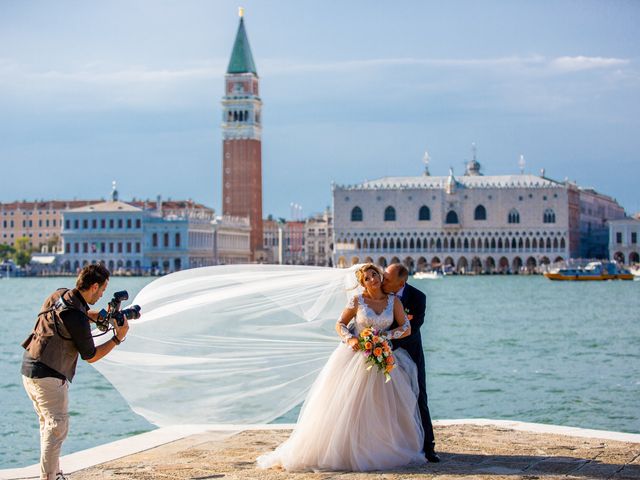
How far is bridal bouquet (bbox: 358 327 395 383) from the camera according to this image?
609 centimetres

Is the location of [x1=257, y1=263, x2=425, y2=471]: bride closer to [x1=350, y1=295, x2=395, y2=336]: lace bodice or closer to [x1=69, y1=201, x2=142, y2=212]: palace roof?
[x1=350, y1=295, x2=395, y2=336]: lace bodice

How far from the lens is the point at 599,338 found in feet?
79.8

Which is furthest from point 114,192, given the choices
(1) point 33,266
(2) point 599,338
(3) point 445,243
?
(2) point 599,338

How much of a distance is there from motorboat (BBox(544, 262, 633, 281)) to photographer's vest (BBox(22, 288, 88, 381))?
70.7 metres

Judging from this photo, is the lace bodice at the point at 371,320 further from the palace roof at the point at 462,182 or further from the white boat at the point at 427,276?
the palace roof at the point at 462,182

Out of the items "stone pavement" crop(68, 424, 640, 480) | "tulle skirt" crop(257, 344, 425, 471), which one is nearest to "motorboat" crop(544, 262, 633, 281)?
"stone pavement" crop(68, 424, 640, 480)

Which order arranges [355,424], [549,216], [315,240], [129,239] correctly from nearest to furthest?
[355,424] → [549,216] → [129,239] → [315,240]

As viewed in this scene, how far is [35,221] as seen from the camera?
4213 inches

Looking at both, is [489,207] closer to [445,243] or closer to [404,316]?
[445,243]

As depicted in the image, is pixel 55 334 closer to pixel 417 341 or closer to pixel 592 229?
pixel 417 341

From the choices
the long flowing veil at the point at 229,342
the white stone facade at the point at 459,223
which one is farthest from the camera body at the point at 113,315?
the white stone facade at the point at 459,223

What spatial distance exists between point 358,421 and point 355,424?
0.02 metres

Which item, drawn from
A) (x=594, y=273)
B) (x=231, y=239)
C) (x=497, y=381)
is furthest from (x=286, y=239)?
(x=497, y=381)

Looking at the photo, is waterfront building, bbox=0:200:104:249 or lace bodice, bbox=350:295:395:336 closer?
lace bodice, bbox=350:295:395:336
